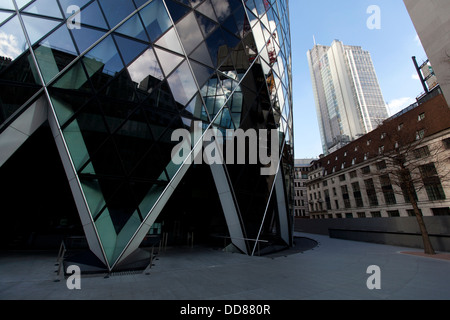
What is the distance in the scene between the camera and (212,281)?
5980 millimetres

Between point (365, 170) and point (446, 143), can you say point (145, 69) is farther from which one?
point (365, 170)

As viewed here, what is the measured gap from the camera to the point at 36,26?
23.4ft

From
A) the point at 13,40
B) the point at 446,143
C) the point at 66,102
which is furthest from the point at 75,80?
the point at 446,143

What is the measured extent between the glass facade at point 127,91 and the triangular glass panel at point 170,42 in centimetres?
5

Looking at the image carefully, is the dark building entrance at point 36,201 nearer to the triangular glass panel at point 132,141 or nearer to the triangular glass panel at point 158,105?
the triangular glass panel at point 132,141

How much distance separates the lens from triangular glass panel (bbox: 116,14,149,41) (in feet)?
27.7

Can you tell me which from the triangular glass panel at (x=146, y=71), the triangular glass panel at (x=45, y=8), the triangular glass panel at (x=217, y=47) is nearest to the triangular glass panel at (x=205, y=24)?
the triangular glass panel at (x=217, y=47)

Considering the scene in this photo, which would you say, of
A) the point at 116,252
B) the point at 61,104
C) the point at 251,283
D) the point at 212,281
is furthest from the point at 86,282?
the point at 61,104

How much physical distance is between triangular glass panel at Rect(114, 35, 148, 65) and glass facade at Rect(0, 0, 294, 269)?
0.13ft

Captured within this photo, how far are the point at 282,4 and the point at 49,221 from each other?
83.1ft

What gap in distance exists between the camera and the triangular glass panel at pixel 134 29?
845 centimetres

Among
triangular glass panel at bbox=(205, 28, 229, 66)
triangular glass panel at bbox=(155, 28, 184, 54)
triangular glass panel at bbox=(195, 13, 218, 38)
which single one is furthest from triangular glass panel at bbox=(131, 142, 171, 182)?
triangular glass panel at bbox=(195, 13, 218, 38)

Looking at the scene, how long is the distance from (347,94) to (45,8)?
13365 cm
